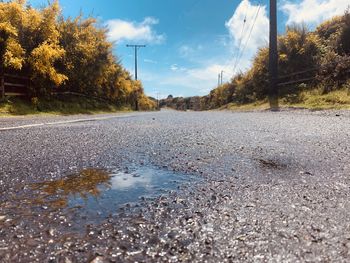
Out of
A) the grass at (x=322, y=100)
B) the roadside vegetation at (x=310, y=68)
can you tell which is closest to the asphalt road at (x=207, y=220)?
the grass at (x=322, y=100)

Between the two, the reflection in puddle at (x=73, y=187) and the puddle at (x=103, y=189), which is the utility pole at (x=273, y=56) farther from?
the reflection in puddle at (x=73, y=187)

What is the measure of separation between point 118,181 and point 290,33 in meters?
23.4

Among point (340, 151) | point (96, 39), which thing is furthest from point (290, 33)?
point (340, 151)

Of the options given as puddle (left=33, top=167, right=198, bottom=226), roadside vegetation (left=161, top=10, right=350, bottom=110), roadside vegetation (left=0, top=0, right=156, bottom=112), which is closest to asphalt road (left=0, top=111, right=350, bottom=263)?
puddle (left=33, top=167, right=198, bottom=226)

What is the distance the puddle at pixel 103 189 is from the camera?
5.29ft

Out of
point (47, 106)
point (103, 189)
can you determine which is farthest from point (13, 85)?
point (103, 189)

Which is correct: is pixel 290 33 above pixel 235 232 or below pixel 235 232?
above

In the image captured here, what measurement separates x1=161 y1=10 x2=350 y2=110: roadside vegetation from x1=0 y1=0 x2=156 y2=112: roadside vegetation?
39.9ft

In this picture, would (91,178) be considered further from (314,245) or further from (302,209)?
(314,245)

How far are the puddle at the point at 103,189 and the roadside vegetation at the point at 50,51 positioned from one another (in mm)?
14916

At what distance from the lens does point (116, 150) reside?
12.4 ft

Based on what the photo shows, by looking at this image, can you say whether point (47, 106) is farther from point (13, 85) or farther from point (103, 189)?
point (103, 189)

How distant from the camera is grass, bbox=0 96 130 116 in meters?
15.7

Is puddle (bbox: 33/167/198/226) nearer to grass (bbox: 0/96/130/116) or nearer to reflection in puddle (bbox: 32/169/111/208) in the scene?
reflection in puddle (bbox: 32/169/111/208)
